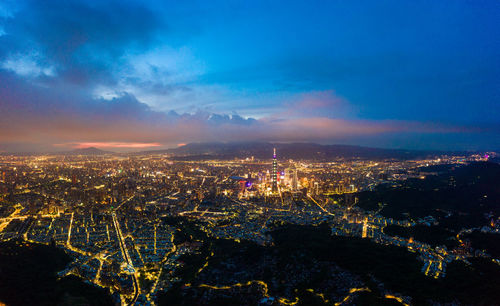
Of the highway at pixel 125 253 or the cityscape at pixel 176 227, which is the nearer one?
the highway at pixel 125 253

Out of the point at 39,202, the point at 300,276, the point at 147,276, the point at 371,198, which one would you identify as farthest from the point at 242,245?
the point at 39,202

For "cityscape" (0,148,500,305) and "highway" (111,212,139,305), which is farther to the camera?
"cityscape" (0,148,500,305)

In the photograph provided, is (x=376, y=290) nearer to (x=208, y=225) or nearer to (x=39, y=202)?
(x=208, y=225)

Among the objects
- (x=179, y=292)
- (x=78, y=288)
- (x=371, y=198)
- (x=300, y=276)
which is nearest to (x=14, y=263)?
(x=78, y=288)

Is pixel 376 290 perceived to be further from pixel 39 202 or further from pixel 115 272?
pixel 39 202

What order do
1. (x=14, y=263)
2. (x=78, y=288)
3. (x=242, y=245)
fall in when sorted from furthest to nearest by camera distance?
(x=242, y=245), (x=14, y=263), (x=78, y=288)

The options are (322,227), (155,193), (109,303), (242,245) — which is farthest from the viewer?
(155,193)

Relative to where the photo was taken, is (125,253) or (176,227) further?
(176,227)

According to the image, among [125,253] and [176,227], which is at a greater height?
[176,227]

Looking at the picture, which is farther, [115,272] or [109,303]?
[115,272]
